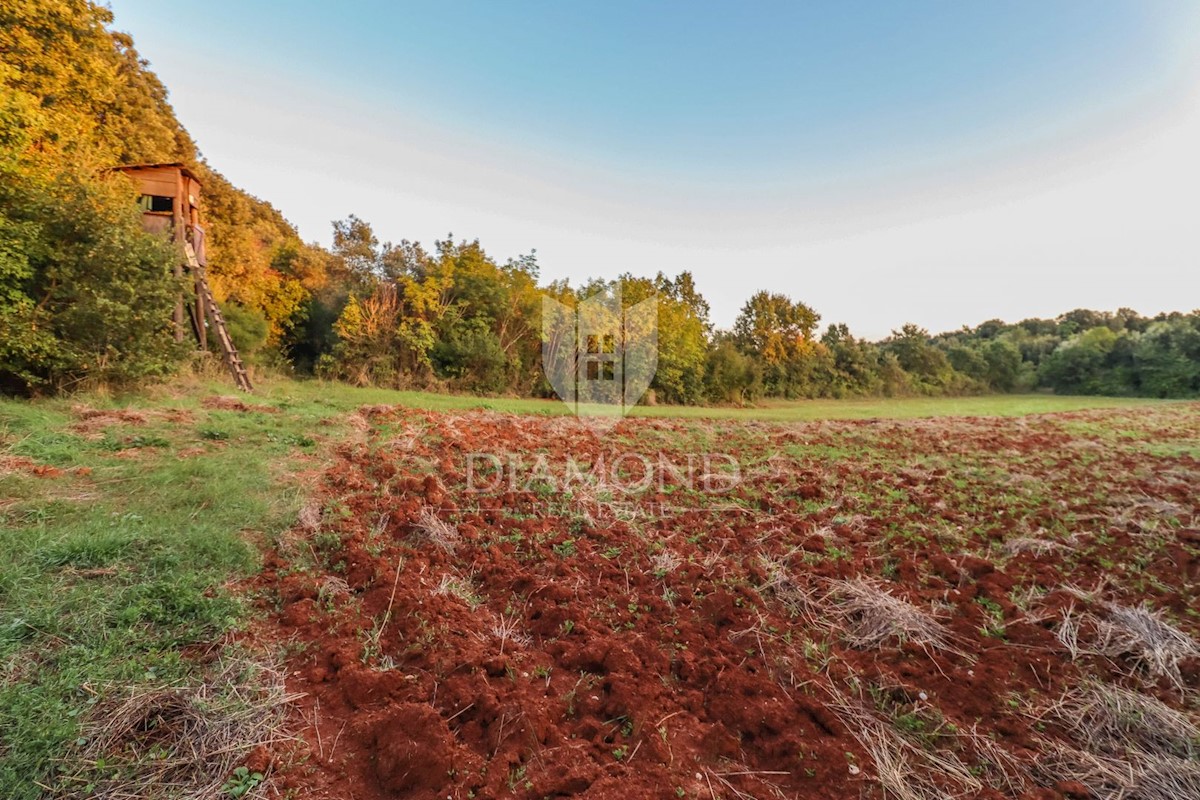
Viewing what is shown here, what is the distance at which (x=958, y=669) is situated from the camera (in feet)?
7.66

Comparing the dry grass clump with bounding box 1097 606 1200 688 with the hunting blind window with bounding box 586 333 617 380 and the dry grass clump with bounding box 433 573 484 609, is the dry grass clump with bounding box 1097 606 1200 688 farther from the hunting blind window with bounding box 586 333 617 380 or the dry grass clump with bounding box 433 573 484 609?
the hunting blind window with bounding box 586 333 617 380

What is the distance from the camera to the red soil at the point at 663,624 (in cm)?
180

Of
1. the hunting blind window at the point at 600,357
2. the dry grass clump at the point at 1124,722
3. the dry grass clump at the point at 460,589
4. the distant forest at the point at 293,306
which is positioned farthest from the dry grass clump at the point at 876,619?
the hunting blind window at the point at 600,357

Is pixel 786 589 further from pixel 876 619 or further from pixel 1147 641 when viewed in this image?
pixel 1147 641

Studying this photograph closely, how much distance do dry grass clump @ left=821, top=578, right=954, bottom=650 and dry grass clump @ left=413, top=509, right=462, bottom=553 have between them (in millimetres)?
2826

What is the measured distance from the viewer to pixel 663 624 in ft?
9.14

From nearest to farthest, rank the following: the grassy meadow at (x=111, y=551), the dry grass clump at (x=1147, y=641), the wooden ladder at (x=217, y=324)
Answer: the grassy meadow at (x=111, y=551)
the dry grass clump at (x=1147, y=641)
the wooden ladder at (x=217, y=324)

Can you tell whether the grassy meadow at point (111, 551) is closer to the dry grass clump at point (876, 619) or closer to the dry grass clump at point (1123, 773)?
the dry grass clump at point (876, 619)

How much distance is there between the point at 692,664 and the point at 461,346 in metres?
17.5

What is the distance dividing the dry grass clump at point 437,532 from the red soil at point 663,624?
3 centimetres

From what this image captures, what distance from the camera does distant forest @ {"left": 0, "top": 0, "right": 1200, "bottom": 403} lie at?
269 inches

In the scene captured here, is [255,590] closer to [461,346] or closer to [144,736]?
[144,736]

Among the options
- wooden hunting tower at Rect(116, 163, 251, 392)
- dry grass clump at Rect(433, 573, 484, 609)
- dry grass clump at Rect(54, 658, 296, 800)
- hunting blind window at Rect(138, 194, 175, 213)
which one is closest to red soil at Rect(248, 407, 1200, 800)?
dry grass clump at Rect(433, 573, 484, 609)

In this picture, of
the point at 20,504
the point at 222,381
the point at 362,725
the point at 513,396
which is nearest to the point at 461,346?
the point at 513,396
